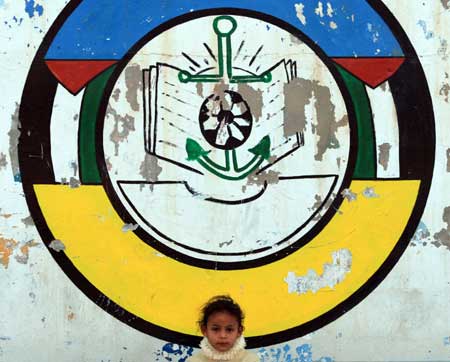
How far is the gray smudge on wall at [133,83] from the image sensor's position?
11.6 feet

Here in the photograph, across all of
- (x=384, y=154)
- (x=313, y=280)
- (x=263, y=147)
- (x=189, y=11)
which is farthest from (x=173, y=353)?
Result: (x=189, y=11)

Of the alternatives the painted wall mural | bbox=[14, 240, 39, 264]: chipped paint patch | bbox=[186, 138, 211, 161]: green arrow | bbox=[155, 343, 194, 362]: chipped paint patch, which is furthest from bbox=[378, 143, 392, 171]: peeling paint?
bbox=[14, 240, 39, 264]: chipped paint patch

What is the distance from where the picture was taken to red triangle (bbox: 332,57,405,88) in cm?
355

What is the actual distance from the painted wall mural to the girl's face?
0.47 meters

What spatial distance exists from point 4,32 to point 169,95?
765mm

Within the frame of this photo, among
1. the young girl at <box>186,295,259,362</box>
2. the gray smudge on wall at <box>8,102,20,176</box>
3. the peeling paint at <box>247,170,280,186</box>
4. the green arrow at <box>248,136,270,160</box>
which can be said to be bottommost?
the young girl at <box>186,295,259,362</box>

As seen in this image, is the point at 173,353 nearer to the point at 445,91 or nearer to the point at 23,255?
the point at 23,255

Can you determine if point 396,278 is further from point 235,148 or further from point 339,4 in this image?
point 339,4

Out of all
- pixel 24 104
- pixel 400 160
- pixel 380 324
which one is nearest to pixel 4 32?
pixel 24 104

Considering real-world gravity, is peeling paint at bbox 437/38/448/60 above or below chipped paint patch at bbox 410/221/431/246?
above

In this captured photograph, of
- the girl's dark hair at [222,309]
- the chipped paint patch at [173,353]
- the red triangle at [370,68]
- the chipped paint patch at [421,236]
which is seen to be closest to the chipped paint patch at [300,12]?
the red triangle at [370,68]

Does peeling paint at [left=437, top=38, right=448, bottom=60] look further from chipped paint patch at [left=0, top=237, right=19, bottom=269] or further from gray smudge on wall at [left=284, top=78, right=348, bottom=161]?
chipped paint patch at [left=0, top=237, right=19, bottom=269]

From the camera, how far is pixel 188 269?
351 cm

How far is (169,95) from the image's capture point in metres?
3.53
